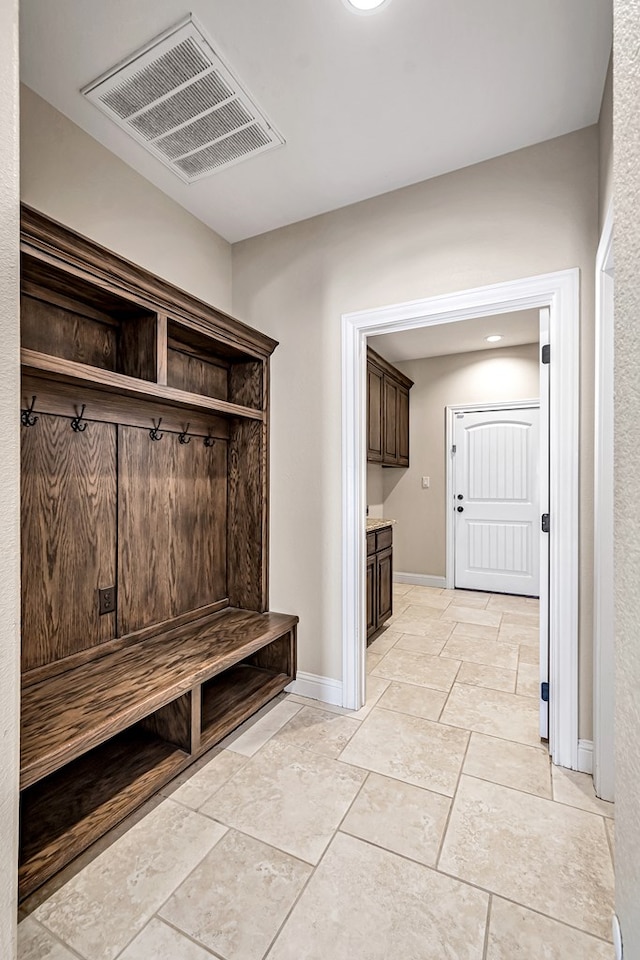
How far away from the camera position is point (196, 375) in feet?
8.39

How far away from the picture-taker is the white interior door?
468 centimetres

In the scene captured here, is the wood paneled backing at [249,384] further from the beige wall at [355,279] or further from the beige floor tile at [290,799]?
the beige floor tile at [290,799]

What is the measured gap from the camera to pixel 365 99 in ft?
5.94

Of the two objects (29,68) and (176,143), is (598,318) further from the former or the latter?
(29,68)

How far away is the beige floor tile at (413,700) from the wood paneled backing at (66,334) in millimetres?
2269

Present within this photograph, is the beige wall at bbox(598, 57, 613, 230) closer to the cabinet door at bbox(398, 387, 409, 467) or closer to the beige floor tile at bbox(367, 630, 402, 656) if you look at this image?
the beige floor tile at bbox(367, 630, 402, 656)

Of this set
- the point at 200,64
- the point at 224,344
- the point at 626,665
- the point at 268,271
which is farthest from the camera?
the point at 268,271

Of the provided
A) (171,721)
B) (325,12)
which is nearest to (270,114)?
(325,12)

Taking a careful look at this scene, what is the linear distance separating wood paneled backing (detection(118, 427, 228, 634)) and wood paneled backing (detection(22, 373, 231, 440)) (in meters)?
0.07

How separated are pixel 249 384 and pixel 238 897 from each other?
2.31m

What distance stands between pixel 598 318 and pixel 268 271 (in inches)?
72.3

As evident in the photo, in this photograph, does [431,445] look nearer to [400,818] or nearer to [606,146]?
[606,146]

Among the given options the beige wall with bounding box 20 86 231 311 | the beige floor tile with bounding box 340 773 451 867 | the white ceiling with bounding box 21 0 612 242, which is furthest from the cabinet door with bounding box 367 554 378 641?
the white ceiling with bounding box 21 0 612 242

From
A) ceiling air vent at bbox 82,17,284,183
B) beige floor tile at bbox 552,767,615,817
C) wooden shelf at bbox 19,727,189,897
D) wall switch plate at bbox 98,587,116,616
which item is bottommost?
→ beige floor tile at bbox 552,767,615,817
